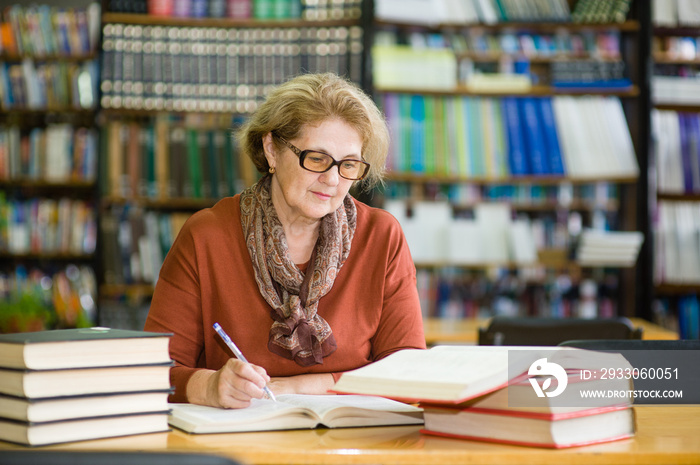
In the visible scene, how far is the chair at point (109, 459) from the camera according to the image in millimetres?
597

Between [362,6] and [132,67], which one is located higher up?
[362,6]

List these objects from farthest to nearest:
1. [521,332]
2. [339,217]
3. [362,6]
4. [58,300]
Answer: [58,300], [362,6], [521,332], [339,217]

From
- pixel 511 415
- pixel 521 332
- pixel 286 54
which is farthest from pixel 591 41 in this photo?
pixel 511 415

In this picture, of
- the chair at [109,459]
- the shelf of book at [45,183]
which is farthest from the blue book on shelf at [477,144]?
the chair at [109,459]

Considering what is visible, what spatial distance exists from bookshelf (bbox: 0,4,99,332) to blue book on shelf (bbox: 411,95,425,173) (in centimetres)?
167

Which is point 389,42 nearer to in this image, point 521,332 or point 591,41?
point 591,41

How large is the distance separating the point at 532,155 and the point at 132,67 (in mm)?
2116

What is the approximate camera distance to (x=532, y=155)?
387 cm

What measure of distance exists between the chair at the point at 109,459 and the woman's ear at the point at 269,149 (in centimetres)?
126

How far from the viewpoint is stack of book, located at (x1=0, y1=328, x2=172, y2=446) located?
986mm

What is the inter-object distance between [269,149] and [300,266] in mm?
297

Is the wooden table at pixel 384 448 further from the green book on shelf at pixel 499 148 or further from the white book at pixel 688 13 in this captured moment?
the white book at pixel 688 13

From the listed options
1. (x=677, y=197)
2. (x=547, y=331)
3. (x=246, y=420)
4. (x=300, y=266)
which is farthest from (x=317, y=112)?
(x=677, y=197)

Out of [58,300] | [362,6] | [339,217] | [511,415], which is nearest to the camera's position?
[511,415]
